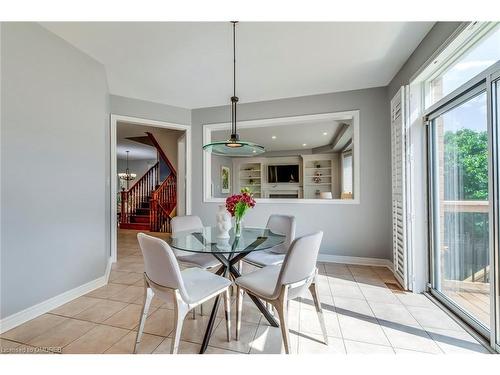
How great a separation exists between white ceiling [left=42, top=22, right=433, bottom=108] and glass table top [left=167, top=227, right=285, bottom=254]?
1927 mm

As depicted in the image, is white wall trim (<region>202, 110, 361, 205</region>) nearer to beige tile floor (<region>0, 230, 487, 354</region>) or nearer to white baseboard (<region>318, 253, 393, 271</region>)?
white baseboard (<region>318, 253, 393, 271</region>)

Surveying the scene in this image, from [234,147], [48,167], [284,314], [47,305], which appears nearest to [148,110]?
[48,167]

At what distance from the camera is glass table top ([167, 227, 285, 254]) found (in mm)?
1739

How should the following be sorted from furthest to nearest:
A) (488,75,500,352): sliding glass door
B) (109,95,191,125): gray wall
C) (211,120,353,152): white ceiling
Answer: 1. (211,120,353,152): white ceiling
2. (109,95,191,125): gray wall
3. (488,75,500,352): sliding glass door

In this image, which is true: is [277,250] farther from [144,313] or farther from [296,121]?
[296,121]

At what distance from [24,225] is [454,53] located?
3.99 m

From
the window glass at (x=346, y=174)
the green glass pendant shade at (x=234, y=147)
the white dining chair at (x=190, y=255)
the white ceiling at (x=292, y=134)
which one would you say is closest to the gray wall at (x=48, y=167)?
the white dining chair at (x=190, y=255)

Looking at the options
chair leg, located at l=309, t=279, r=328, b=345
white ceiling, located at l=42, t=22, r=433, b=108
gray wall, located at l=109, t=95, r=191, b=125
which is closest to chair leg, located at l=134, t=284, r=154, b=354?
chair leg, located at l=309, t=279, r=328, b=345

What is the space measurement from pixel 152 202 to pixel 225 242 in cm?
534

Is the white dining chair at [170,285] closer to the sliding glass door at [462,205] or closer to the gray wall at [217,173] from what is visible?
the sliding glass door at [462,205]

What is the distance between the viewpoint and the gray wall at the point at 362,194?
336 centimetres

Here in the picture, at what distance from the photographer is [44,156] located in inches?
85.6

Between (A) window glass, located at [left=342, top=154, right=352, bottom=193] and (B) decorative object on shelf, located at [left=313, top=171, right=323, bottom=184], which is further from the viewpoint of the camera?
(B) decorative object on shelf, located at [left=313, top=171, right=323, bottom=184]

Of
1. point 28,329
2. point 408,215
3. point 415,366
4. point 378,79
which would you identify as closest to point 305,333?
point 415,366
